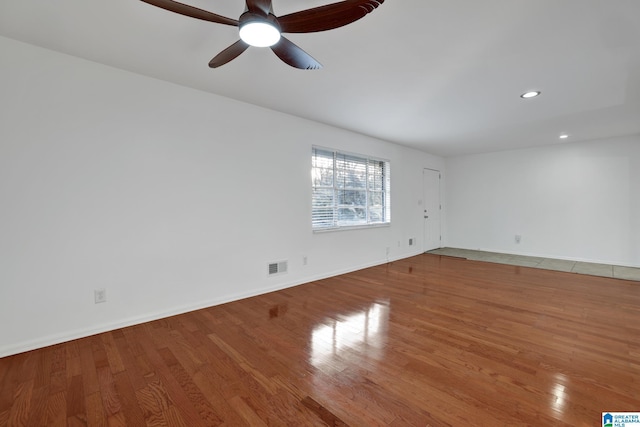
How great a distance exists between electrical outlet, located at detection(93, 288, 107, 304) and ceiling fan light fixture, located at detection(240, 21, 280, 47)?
255 centimetres

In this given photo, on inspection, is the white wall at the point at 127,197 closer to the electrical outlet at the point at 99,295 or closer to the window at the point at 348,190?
the electrical outlet at the point at 99,295

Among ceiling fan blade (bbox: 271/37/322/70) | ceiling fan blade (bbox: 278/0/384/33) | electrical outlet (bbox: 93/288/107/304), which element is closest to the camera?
ceiling fan blade (bbox: 278/0/384/33)

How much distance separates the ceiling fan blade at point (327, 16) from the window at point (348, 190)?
8.75ft

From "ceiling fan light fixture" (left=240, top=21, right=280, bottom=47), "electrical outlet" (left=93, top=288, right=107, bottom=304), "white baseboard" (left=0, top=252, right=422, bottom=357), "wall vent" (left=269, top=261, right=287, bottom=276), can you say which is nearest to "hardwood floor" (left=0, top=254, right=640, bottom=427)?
"white baseboard" (left=0, top=252, right=422, bottom=357)

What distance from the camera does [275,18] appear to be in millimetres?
1550

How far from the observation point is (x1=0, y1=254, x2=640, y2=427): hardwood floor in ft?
5.02

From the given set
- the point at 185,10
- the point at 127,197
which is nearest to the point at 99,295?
the point at 127,197

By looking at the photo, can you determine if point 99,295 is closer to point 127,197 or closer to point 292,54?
point 127,197

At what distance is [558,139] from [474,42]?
4612 mm

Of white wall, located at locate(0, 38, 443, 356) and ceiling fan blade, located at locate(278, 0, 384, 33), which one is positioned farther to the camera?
white wall, located at locate(0, 38, 443, 356)

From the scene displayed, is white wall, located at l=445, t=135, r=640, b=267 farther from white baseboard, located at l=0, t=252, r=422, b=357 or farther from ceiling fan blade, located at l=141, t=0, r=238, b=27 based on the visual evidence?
ceiling fan blade, located at l=141, t=0, r=238, b=27

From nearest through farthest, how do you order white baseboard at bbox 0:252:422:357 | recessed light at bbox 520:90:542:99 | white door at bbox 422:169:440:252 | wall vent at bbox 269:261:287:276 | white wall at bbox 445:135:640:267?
white baseboard at bbox 0:252:422:357 → recessed light at bbox 520:90:542:99 → wall vent at bbox 269:261:287:276 → white wall at bbox 445:135:640:267 → white door at bbox 422:169:440:252

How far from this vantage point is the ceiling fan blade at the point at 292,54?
1739 millimetres

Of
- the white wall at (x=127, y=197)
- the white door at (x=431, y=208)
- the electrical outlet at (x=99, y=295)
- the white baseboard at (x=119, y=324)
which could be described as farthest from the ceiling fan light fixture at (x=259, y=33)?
the white door at (x=431, y=208)
